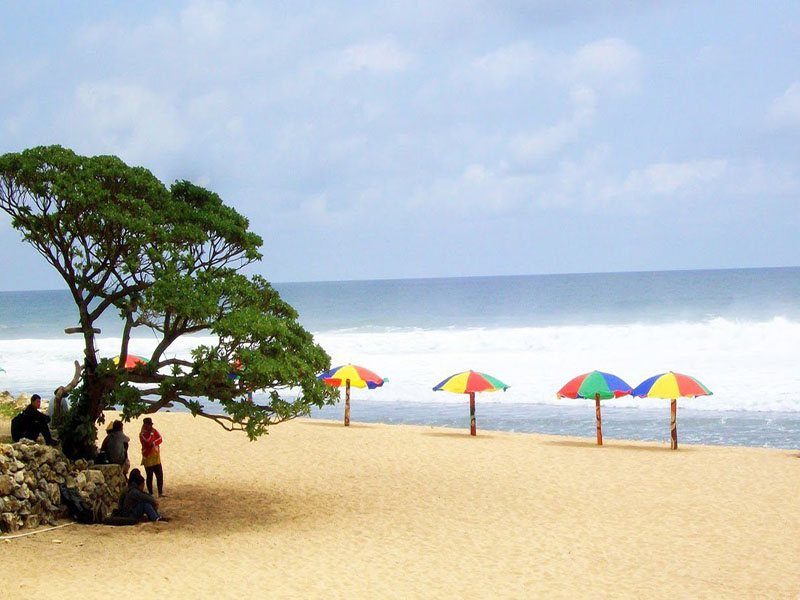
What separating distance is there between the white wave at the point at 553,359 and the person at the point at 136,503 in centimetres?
1568

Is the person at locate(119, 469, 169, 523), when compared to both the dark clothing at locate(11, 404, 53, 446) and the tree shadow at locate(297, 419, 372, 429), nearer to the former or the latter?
the dark clothing at locate(11, 404, 53, 446)

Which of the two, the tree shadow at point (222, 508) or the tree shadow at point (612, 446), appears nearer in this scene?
the tree shadow at point (222, 508)

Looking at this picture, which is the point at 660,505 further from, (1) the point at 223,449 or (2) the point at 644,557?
(1) the point at 223,449

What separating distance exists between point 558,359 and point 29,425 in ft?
93.2

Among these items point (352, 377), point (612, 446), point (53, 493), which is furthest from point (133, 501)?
point (612, 446)

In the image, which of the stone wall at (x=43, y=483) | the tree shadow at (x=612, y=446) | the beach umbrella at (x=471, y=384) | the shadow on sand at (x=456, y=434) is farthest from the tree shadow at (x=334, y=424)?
the stone wall at (x=43, y=483)

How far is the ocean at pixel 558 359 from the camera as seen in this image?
22.4 metres

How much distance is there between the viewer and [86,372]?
12.1 metres

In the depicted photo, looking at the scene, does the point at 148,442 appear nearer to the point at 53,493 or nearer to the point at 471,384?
the point at 53,493

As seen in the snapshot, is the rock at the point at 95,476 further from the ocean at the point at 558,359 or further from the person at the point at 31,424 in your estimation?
the ocean at the point at 558,359

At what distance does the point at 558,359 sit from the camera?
123 feet

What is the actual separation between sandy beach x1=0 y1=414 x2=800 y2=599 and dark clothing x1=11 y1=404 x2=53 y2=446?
155 cm

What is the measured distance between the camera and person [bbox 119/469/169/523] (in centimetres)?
1173

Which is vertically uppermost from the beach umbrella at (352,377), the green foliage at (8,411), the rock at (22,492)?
the beach umbrella at (352,377)
